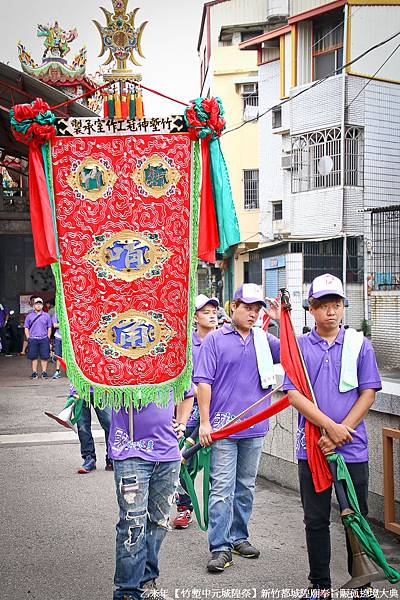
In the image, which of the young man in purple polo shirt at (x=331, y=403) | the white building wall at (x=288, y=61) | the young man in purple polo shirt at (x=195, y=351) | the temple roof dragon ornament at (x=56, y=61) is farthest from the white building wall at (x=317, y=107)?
the young man in purple polo shirt at (x=331, y=403)

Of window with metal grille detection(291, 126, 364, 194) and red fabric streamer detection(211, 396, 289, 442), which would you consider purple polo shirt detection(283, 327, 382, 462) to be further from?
window with metal grille detection(291, 126, 364, 194)

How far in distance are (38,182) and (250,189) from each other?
31102 mm

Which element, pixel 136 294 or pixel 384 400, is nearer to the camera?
pixel 136 294

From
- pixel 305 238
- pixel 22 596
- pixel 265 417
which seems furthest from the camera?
pixel 305 238

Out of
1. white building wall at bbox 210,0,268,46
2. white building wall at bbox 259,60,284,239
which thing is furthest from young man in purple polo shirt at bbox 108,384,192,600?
white building wall at bbox 210,0,268,46

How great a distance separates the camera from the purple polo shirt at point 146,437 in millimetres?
4590

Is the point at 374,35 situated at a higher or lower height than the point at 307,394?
higher

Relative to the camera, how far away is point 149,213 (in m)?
5.00

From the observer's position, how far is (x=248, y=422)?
222 inches

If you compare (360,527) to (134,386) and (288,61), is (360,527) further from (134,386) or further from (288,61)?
(288,61)

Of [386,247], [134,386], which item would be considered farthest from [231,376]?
[386,247]

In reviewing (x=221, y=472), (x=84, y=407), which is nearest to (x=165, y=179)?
(x=221, y=472)

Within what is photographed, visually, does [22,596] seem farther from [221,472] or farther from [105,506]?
[105,506]

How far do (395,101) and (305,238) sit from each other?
497cm
